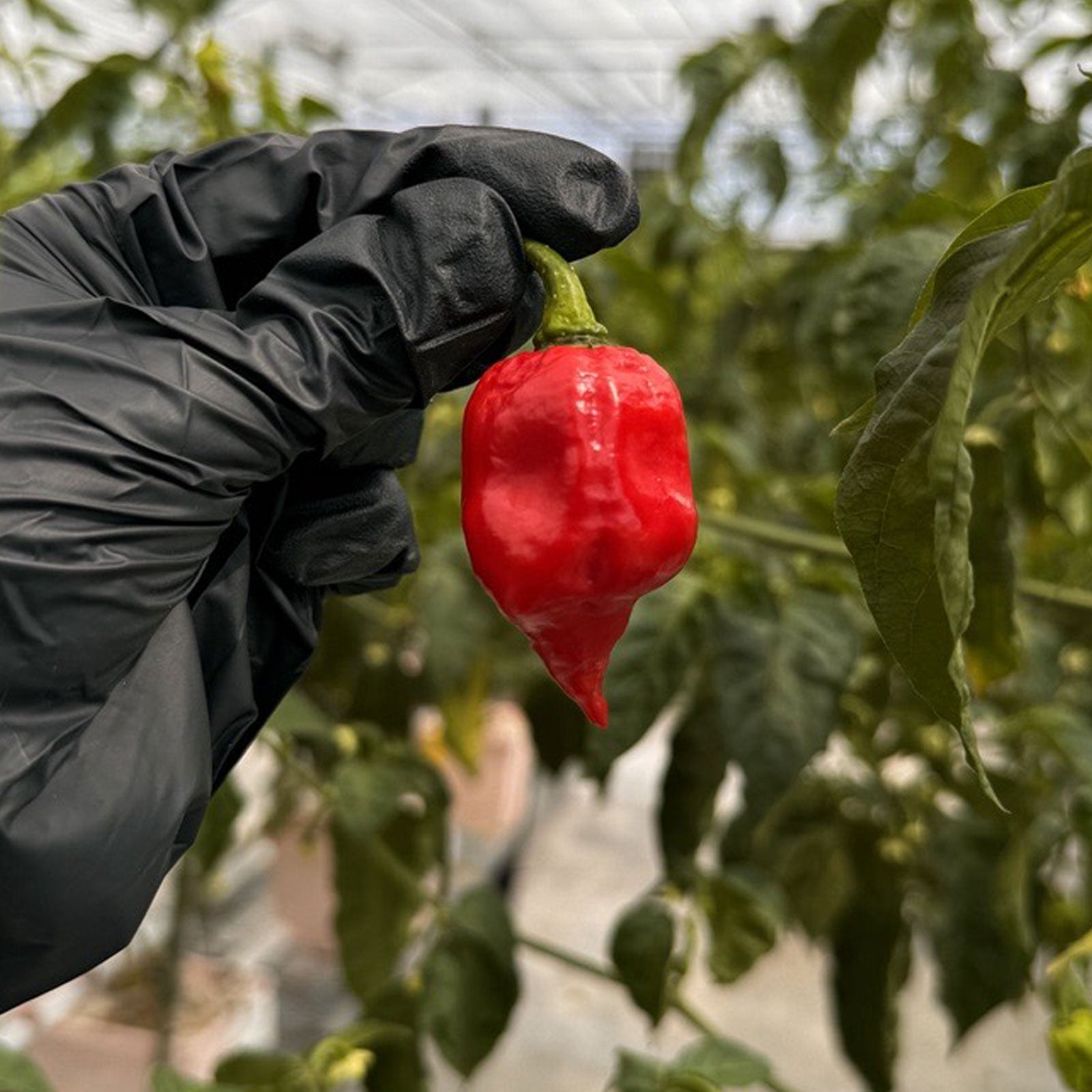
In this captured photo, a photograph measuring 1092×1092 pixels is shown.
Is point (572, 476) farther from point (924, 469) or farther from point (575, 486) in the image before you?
point (924, 469)

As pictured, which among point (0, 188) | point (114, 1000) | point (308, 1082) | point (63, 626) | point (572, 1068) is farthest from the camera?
point (572, 1068)

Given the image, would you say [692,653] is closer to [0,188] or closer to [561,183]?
[561,183]

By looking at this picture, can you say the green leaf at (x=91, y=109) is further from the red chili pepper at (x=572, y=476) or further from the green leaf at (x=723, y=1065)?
the green leaf at (x=723, y=1065)

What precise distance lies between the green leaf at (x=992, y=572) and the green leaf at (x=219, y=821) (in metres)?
0.48

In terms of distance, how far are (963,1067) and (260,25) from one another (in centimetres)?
658

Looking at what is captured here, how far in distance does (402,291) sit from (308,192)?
0.34ft

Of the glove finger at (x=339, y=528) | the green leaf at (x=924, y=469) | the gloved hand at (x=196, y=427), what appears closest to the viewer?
the green leaf at (x=924, y=469)

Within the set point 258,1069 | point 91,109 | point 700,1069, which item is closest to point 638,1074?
point 700,1069

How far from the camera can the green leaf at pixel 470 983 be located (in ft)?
2.85

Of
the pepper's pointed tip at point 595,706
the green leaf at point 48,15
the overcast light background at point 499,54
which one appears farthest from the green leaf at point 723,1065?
the overcast light background at point 499,54

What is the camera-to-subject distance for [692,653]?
0.84m

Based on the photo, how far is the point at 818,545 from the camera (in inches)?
36.6

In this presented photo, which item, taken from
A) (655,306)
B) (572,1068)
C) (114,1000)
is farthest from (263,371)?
(572,1068)

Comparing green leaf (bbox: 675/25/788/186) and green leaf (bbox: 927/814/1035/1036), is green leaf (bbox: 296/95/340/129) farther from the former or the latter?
green leaf (bbox: 927/814/1035/1036)
